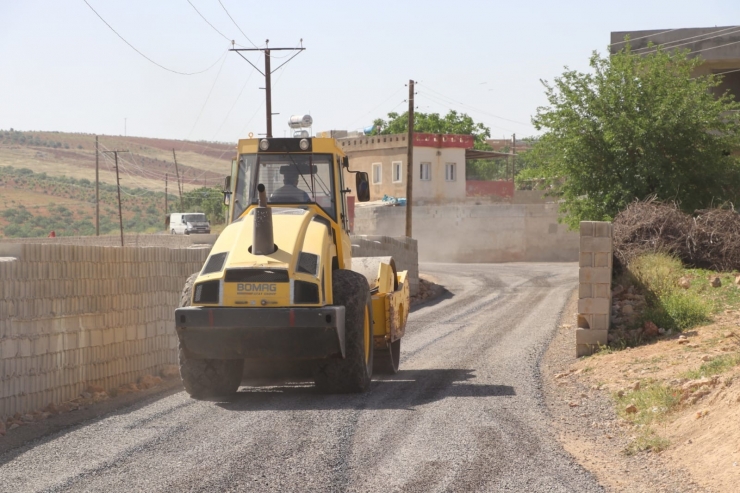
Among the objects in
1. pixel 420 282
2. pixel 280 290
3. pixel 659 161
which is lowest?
pixel 420 282

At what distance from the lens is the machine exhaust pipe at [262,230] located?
11.5 m

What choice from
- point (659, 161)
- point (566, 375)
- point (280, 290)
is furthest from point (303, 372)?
point (659, 161)

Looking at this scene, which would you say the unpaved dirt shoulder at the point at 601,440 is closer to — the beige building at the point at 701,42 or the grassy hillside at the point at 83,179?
the beige building at the point at 701,42

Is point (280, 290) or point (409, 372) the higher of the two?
point (280, 290)

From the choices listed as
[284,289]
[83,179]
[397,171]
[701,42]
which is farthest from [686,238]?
[83,179]

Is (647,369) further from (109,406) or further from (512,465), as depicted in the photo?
(109,406)

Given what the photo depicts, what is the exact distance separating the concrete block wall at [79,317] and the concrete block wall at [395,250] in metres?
12.6

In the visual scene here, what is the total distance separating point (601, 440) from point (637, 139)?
20.1 m

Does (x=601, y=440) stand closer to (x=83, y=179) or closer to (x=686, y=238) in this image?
(x=686, y=238)

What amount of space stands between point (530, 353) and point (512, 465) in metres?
9.31

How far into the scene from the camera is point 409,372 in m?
15.4

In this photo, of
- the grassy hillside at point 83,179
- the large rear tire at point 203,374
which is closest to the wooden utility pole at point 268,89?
the large rear tire at point 203,374

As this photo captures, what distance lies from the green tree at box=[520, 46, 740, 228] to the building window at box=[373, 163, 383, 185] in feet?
114

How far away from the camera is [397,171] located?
64562 millimetres
